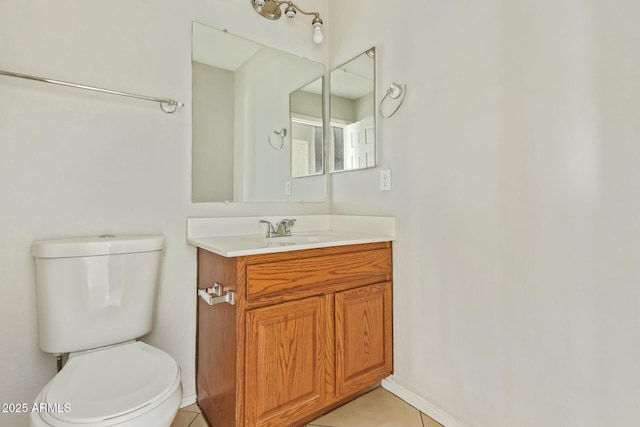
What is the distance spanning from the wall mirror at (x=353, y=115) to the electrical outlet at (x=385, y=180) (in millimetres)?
88

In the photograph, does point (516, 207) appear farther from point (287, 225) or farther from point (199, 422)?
point (199, 422)

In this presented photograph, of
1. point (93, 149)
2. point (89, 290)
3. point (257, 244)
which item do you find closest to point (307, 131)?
point (257, 244)

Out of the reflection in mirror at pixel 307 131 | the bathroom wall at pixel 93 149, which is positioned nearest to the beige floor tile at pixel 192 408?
the bathroom wall at pixel 93 149

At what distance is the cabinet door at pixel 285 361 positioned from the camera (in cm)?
118

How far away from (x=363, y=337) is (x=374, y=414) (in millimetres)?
347

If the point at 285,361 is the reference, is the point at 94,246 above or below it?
above

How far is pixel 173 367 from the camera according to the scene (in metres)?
1.05

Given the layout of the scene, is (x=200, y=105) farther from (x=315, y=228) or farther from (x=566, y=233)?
(x=566, y=233)

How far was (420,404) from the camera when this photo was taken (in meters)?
1.48

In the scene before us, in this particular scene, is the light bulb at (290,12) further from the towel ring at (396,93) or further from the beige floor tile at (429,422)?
the beige floor tile at (429,422)

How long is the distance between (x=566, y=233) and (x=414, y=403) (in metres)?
1.05

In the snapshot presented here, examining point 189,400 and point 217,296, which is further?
point 189,400

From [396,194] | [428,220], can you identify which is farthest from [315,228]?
[428,220]

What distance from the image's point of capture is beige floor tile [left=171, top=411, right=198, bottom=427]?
138 centimetres
